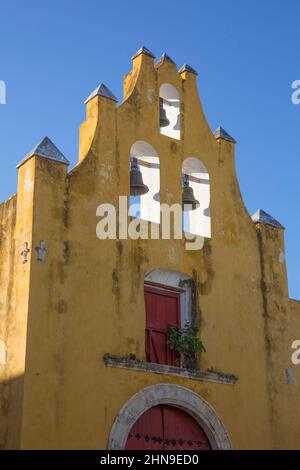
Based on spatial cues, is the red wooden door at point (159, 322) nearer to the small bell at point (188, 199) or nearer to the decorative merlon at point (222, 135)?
the small bell at point (188, 199)

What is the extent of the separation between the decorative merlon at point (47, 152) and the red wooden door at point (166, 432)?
500 centimetres

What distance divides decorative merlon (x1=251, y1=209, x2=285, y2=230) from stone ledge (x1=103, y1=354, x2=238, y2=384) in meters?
3.86

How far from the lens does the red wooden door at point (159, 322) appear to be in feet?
51.5

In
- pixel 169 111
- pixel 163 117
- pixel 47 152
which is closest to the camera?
pixel 47 152

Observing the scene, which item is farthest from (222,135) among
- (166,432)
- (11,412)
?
(11,412)

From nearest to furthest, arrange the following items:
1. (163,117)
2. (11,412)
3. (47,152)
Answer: (11,412) → (47,152) → (163,117)

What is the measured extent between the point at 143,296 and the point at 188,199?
2753 mm

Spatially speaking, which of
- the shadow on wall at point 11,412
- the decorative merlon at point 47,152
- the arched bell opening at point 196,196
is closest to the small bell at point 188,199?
the arched bell opening at point 196,196

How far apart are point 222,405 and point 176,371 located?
1.35 metres

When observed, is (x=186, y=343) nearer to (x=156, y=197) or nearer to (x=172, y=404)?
(x=172, y=404)

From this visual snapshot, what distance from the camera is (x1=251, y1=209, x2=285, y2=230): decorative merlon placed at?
1844 centimetres

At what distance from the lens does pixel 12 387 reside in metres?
13.7

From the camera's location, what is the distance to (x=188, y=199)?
17.3 m

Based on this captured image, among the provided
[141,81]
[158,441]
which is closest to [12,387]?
[158,441]
